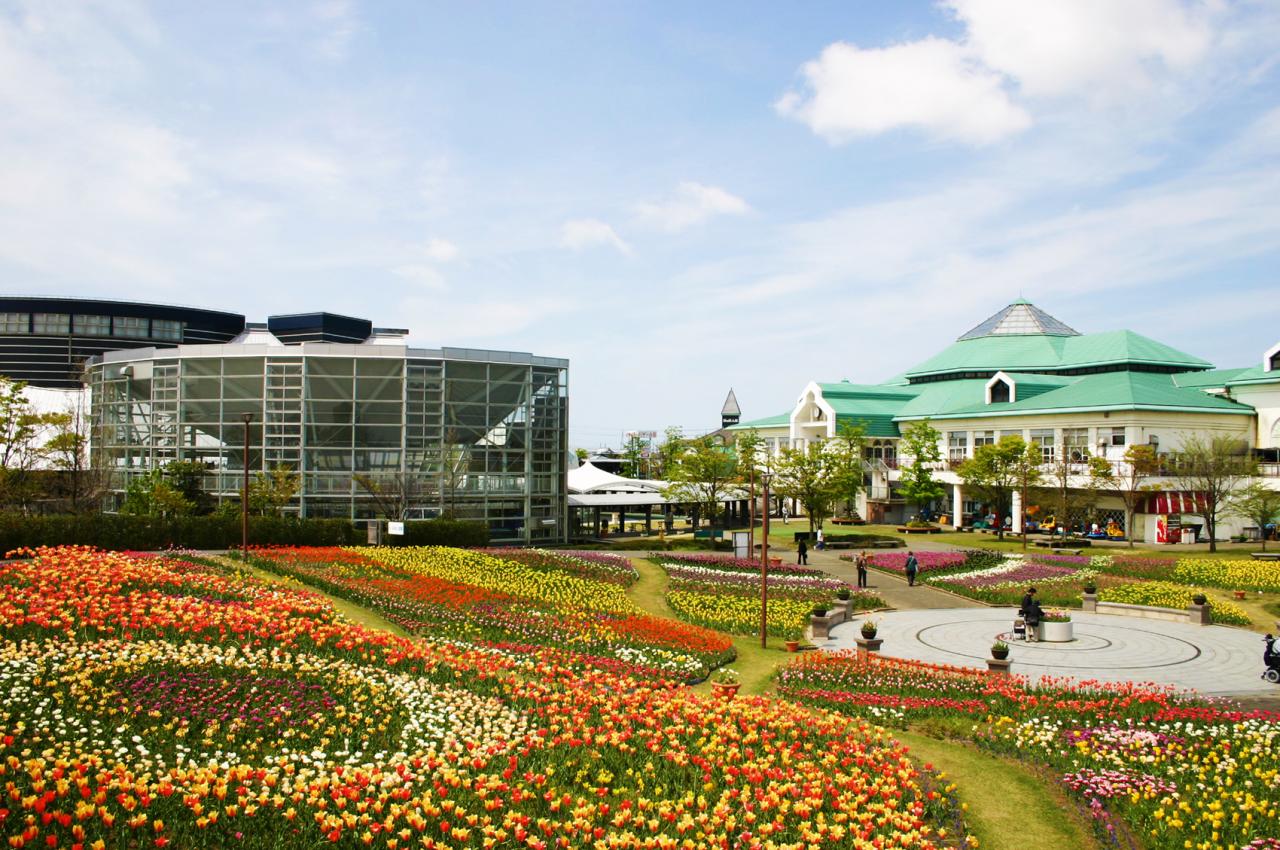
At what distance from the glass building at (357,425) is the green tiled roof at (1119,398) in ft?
109

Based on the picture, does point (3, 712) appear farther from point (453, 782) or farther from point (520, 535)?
point (520, 535)

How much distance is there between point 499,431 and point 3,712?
40.2 meters

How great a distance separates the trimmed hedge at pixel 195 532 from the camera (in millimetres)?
30344

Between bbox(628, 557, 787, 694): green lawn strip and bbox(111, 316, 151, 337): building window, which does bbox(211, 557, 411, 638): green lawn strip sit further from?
bbox(111, 316, 151, 337): building window

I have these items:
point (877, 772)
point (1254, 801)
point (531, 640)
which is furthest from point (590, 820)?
point (531, 640)

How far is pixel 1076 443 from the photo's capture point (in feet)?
200

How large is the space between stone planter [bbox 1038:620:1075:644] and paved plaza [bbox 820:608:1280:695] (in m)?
0.26

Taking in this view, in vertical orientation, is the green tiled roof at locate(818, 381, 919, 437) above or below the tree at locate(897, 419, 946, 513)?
above

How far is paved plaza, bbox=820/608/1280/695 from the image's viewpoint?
2233 centimetres

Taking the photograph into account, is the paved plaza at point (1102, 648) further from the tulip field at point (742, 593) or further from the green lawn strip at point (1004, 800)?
the green lawn strip at point (1004, 800)

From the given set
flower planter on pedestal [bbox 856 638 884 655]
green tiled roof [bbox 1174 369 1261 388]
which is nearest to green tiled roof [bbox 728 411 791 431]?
green tiled roof [bbox 1174 369 1261 388]

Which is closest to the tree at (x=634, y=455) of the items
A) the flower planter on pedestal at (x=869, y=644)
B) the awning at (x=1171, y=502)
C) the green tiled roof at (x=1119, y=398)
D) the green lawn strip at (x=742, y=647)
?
Answer: the green tiled roof at (x=1119, y=398)

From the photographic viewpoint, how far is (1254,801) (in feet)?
40.8

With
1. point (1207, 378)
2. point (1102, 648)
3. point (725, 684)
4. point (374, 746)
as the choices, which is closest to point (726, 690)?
point (725, 684)
